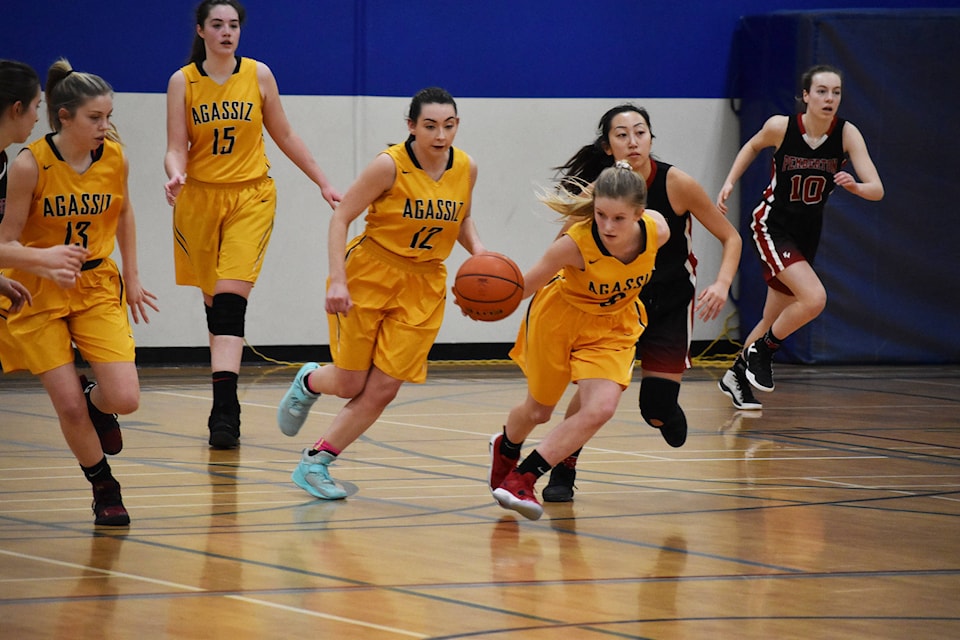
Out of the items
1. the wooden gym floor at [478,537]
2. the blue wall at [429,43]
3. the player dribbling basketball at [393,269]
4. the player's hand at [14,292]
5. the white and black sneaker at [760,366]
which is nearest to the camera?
the wooden gym floor at [478,537]

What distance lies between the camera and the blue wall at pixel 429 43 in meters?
9.25

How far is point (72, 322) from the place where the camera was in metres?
4.67

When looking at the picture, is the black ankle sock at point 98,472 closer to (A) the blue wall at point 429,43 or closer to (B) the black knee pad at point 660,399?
(B) the black knee pad at point 660,399

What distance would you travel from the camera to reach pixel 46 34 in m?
9.17

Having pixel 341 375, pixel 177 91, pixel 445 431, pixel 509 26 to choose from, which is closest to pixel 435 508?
pixel 341 375

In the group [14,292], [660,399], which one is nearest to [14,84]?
[14,292]

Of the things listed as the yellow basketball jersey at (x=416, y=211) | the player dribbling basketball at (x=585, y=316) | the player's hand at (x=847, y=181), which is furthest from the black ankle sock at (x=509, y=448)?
the player's hand at (x=847, y=181)

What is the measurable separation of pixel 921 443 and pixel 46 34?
583 centimetres

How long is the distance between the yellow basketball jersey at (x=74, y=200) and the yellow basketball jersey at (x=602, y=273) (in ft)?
4.97

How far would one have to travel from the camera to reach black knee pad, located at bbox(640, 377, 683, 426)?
17.8 feet

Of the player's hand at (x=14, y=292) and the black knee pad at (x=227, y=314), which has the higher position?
the player's hand at (x=14, y=292)

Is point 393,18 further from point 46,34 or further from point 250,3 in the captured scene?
point 46,34

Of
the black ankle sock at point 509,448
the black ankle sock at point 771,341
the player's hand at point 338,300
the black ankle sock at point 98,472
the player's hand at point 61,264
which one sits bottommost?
the black ankle sock at point 771,341

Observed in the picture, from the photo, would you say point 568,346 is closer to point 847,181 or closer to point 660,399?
point 660,399
